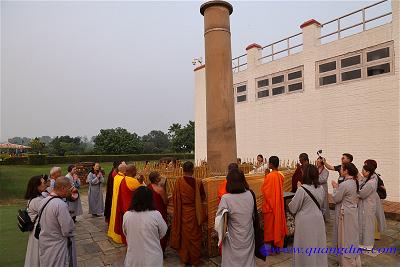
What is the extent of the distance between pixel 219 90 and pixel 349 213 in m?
3.72

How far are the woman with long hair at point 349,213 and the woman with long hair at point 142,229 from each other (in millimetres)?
3157

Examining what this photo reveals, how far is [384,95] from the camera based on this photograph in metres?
9.16

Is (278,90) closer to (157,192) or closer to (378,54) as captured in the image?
(378,54)

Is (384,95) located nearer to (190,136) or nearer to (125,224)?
(125,224)

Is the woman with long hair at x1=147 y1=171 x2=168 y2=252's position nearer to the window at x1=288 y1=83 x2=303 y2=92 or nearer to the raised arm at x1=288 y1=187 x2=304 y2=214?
the raised arm at x1=288 y1=187 x2=304 y2=214

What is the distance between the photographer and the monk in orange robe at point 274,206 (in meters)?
4.93

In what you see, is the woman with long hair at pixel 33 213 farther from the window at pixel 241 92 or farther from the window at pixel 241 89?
the window at pixel 241 89

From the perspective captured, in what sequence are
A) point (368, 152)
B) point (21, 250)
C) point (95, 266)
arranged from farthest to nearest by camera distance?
point (368, 152) < point (21, 250) < point (95, 266)

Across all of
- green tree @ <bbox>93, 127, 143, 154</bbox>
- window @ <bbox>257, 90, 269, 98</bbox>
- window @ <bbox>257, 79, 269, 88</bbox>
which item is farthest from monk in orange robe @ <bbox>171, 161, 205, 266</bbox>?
green tree @ <bbox>93, 127, 143, 154</bbox>

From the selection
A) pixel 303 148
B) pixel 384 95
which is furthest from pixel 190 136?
pixel 384 95

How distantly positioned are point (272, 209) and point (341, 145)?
6.69 metres

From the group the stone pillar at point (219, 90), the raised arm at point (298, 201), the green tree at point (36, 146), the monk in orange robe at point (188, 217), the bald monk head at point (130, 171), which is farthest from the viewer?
the green tree at point (36, 146)

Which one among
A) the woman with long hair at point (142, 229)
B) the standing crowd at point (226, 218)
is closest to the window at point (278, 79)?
the standing crowd at point (226, 218)

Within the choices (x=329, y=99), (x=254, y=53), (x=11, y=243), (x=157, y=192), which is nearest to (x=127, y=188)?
(x=157, y=192)
